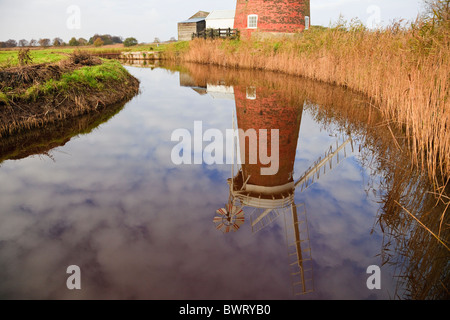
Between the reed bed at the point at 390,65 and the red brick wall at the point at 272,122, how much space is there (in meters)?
2.23

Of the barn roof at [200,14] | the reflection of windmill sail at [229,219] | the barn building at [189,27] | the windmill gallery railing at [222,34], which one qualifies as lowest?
the reflection of windmill sail at [229,219]

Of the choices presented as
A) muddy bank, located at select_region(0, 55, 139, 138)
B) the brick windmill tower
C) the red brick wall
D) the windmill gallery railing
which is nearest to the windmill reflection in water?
the red brick wall

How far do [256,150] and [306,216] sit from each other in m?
3.02

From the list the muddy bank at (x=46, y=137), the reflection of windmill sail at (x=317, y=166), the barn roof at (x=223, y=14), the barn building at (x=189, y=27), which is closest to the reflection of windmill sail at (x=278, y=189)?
the reflection of windmill sail at (x=317, y=166)

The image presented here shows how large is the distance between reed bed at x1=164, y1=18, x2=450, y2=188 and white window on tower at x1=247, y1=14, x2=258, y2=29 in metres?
1.72

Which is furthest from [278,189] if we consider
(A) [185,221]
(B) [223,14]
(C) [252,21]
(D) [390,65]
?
(B) [223,14]

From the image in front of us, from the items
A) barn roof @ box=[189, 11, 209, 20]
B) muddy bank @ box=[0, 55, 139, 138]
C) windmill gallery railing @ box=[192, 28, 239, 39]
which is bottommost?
muddy bank @ box=[0, 55, 139, 138]

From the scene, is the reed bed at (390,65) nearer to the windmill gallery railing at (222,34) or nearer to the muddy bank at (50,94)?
the windmill gallery railing at (222,34)

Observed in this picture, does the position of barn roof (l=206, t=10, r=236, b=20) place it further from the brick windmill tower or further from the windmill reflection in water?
the windmill reflection in water

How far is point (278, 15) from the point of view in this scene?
72.6ft

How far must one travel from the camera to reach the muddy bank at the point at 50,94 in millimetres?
7082

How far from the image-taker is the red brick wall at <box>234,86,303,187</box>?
224 inches

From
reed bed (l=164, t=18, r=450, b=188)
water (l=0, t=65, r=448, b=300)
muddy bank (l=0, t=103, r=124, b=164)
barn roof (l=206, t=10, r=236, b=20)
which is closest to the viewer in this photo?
water (l=0, t=65, r=448, b=300)

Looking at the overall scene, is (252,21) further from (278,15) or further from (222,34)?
(222,34)
